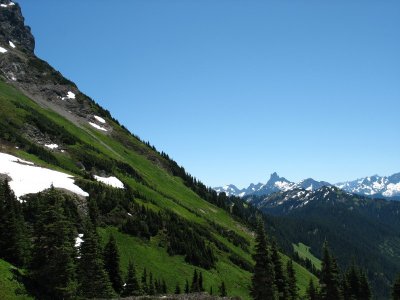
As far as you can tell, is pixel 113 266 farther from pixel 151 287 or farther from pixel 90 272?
pixel 90 272

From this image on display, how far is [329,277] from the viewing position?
2655 inches

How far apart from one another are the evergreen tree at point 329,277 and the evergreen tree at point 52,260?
3843cm

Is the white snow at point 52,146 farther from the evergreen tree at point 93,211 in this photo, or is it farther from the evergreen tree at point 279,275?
the evergreen tree at point 279,275

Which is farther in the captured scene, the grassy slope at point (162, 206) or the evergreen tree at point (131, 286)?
the grassy slope at point (162, 206)

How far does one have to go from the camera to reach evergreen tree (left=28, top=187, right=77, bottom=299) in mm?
45344

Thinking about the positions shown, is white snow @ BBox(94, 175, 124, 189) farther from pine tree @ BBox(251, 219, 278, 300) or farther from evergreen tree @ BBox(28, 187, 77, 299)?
evergreen tree @ BBox(28, 187, 77, 299)

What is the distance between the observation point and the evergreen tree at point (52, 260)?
1785 inches

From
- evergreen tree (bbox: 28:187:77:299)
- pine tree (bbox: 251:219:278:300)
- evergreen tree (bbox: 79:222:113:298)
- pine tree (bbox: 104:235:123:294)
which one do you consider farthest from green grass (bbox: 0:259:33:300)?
pine tree (bbox: 251:219:278:300)

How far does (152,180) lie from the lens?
186 meters

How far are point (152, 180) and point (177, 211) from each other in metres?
40.7

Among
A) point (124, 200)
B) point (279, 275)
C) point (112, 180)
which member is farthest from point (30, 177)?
point (279, 275)

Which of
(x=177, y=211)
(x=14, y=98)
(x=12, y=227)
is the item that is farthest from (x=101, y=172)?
(x=12, y=227)

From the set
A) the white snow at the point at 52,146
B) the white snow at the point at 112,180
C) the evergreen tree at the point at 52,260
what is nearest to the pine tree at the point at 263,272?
the evergreen tree at the point at 52,260

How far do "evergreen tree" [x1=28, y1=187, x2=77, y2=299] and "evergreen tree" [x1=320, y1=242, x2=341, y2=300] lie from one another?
38428 millimetres
